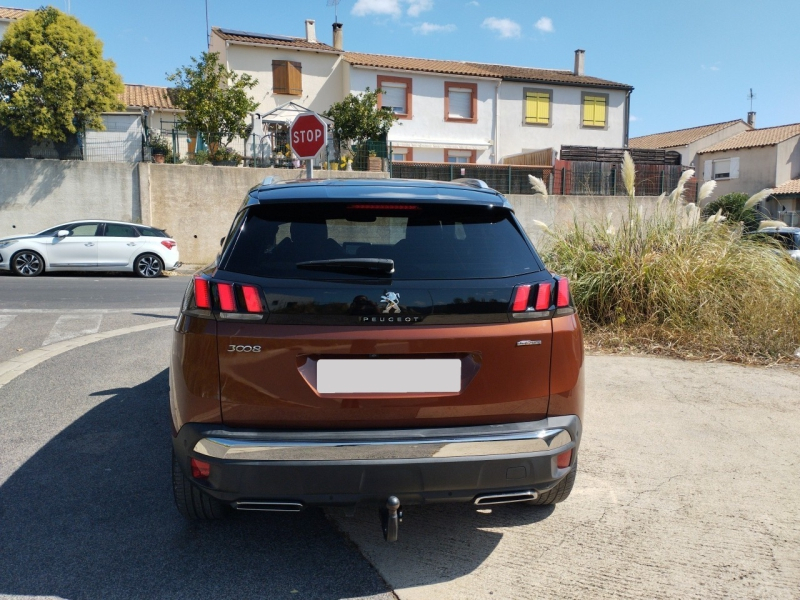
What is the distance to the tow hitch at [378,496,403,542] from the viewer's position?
8.25 feet

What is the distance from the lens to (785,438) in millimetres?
4395

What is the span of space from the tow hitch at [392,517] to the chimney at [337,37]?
111 ft

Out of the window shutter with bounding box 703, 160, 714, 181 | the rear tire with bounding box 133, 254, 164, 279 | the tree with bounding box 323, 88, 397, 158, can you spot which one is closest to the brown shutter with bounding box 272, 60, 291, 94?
the tree with bounding box 323, 88, 397, 158

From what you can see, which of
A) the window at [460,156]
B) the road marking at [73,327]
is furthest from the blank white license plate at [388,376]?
the window at [460,156]

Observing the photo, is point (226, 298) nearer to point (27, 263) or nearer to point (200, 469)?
point (200, 469)

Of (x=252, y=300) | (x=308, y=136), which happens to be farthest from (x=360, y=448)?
(x=308, y=136)

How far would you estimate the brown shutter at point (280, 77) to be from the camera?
30500 mm

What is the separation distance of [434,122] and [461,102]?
1905mm

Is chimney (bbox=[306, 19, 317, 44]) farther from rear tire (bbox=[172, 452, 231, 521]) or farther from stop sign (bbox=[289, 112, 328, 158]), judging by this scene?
rear tire (bbox=[172, 452, 231, 521])

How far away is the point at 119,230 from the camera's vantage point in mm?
16562

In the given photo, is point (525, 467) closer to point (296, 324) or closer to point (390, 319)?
point (390, 319)

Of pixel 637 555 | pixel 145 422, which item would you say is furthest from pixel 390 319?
pixel 145 422

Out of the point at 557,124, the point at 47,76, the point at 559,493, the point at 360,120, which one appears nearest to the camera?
the point at 559,493

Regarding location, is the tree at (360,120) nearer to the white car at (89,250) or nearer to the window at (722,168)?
the white car at (89,250)
